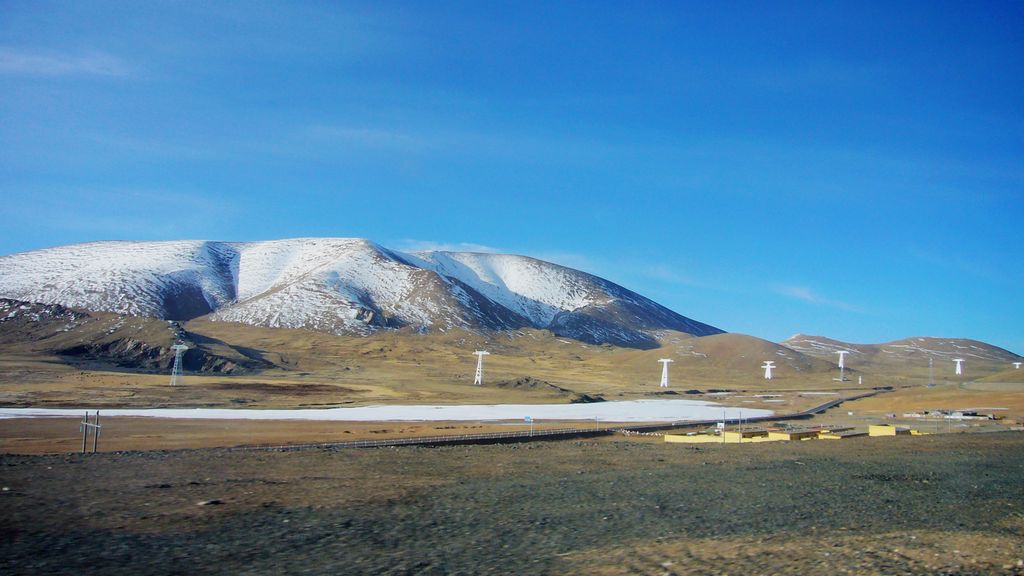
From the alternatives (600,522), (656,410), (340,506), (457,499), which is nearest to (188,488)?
(340,506)

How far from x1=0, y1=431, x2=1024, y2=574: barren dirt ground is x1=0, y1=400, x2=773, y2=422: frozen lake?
28.5m

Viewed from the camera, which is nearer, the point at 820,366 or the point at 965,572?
the point at 965,572

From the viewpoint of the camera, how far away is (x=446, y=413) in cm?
6956

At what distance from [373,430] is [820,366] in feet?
500

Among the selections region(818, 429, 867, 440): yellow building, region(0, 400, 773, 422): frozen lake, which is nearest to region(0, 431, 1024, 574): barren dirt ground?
region(818, 429, 867, 440): yellow building

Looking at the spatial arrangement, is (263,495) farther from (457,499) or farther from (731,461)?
(731,461)

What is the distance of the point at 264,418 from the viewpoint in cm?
5888

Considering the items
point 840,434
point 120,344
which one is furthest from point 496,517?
point 120,344

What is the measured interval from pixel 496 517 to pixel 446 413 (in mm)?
54818

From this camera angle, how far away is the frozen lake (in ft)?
196

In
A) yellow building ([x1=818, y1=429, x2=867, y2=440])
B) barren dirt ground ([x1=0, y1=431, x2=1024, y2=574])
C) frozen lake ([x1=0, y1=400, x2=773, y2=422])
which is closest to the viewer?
barren dirt ground ([x1=0, y1=431, x2=1024, y2=574])

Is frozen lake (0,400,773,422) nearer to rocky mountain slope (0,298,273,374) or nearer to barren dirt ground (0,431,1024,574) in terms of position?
barren dirt ground (0,431,1024,574)

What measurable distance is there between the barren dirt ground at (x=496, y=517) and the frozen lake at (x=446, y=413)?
93.6ft

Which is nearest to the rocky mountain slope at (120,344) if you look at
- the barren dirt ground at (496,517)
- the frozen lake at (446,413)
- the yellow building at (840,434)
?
the frozen lake at (446,413)
